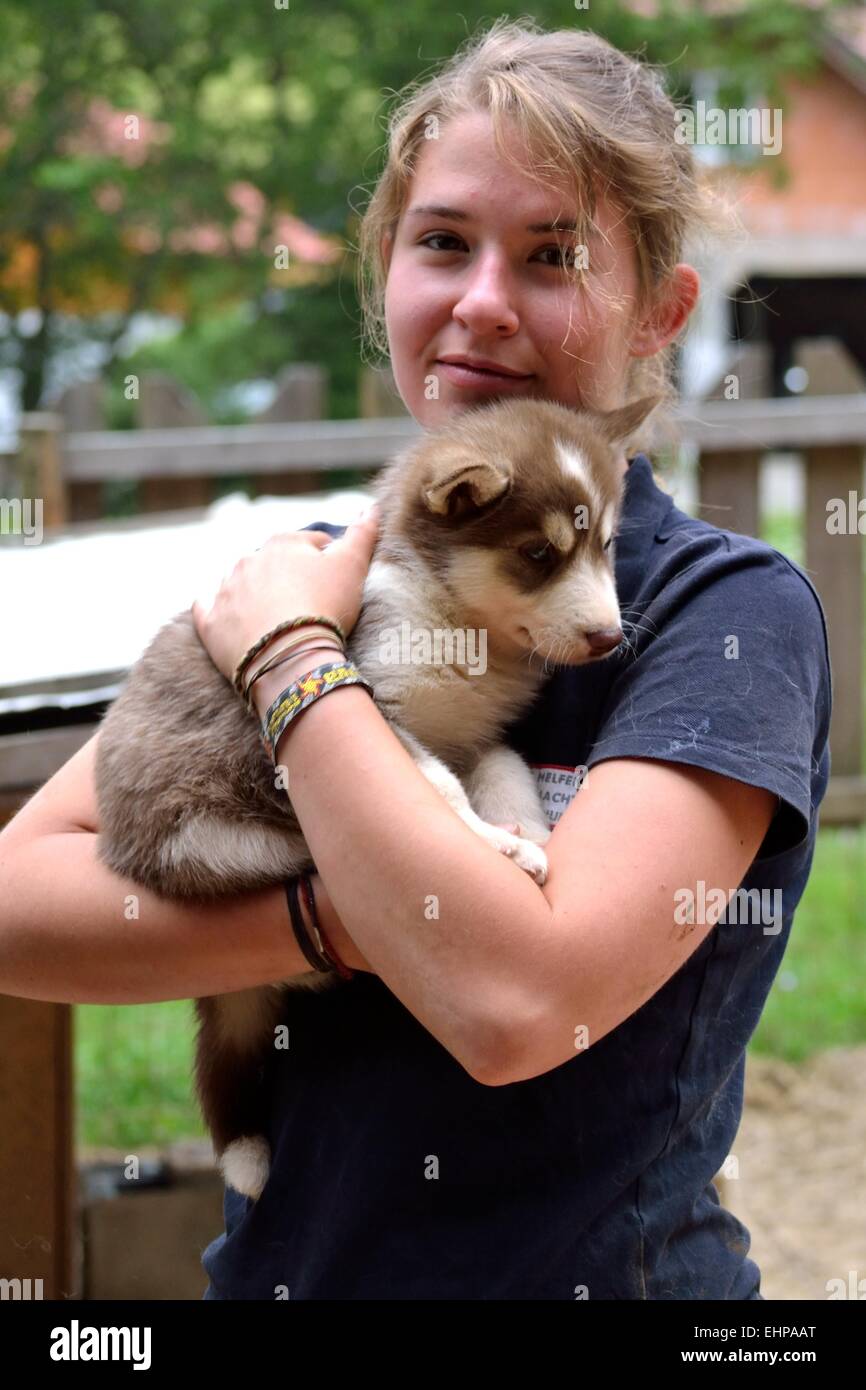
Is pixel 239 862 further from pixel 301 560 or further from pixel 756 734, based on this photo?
pixel 756 734

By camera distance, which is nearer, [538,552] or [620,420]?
[538,552]

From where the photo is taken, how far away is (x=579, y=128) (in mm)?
2148

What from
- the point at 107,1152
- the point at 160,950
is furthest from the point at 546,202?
the point at 107,1152

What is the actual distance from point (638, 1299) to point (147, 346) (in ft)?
40.9

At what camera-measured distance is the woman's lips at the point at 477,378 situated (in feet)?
7.55

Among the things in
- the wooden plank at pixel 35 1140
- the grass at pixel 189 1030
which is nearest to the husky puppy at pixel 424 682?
the wooden plank at pixel 35 1140

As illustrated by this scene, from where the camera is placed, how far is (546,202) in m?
2.15

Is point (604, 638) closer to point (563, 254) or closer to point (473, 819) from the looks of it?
point (473, 819)

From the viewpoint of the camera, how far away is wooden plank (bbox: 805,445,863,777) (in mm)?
6441

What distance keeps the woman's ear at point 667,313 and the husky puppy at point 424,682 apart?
0.35ft

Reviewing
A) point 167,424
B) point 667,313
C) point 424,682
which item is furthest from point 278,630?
point 167,424

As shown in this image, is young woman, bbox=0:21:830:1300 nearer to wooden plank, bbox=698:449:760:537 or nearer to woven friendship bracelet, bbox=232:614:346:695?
woven friendship bracelet, bbox=232:614:346:695

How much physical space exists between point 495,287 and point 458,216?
14 centimetres

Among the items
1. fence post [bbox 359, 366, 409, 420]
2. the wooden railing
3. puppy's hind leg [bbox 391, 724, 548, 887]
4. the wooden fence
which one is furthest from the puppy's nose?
fence post [bbox 359, 366, 409, 420]
